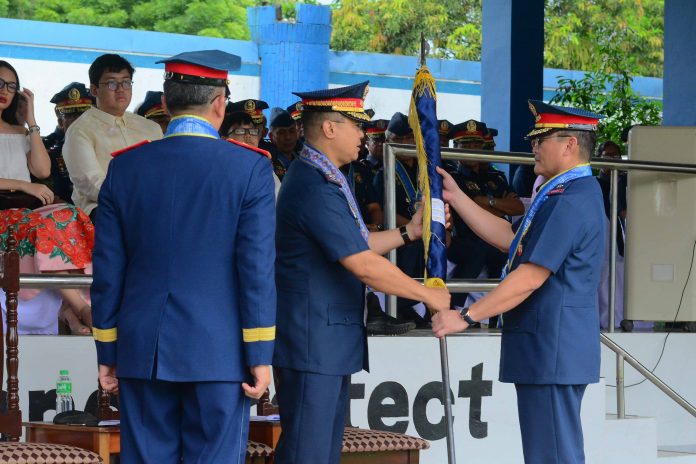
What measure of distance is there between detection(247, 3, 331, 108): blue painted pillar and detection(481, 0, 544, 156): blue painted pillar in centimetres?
484

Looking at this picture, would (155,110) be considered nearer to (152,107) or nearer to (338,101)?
(152,107)

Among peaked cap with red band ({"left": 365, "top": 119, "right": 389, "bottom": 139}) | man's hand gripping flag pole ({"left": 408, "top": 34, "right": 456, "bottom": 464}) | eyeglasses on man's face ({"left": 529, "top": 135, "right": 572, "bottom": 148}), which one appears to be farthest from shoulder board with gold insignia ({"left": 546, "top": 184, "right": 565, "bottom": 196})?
peaked cap with red band ({"left": 365, "top": 119, "right": 389, "bottom": 139})

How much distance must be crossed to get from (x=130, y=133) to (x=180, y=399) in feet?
8.64

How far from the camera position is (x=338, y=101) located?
4070 millimetres

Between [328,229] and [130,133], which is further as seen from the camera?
[130,133]

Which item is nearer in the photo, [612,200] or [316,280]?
[316,280]

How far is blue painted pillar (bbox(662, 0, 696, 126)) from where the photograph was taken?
9.98 meters

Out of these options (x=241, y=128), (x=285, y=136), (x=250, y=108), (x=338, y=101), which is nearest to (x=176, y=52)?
(x=285, y=136)

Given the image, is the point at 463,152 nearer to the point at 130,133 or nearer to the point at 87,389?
the point at 130,133

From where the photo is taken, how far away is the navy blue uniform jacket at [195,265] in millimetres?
3365

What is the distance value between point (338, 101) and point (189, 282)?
38.5 inches

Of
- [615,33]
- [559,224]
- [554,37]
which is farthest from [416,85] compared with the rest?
[615,33]

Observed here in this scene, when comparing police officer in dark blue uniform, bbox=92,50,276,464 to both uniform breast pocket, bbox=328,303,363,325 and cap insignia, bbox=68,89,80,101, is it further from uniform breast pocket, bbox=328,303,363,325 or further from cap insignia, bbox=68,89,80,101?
cap insignia, bbox=68,89,80,101

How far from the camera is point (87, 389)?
16.4 feet
